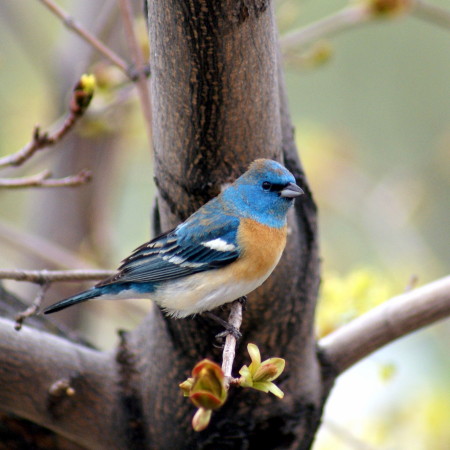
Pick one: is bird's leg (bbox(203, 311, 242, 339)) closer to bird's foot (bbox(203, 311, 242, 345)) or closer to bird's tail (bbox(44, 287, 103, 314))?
bird's foot (bbox(203, 311, 242, 345))

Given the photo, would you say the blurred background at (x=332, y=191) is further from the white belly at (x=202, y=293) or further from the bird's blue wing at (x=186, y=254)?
the white belly at (x=202, y=293)

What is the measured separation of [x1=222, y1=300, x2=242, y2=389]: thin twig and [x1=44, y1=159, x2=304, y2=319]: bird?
4 cm

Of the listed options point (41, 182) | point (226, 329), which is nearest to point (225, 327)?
point (226, 329)

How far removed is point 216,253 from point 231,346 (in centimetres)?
77

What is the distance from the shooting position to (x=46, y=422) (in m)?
2.20

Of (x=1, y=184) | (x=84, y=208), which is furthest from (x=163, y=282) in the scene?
(x=84, y=208)

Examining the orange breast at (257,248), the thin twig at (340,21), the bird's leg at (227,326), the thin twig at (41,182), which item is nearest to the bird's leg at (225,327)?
the bird's leg at (227,326)

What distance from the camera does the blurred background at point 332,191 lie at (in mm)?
3111

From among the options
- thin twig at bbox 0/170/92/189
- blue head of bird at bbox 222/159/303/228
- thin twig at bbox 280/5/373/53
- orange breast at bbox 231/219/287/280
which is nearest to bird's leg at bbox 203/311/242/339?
orange breast at bbox 231/219/287/280

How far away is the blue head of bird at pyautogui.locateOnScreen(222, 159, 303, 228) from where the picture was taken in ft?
6.59

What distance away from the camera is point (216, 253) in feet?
7.54

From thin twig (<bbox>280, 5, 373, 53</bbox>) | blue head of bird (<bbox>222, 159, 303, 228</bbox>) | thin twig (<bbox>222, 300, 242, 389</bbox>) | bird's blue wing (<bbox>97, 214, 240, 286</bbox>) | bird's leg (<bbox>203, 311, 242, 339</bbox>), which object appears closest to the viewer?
thin twig (<bbox>222, 300, 242, 389</bbox>)

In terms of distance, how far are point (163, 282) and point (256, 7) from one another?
1.10m

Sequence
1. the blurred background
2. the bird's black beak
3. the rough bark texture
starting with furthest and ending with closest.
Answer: the blurred background, the bird's black beak, the rough bark texture
